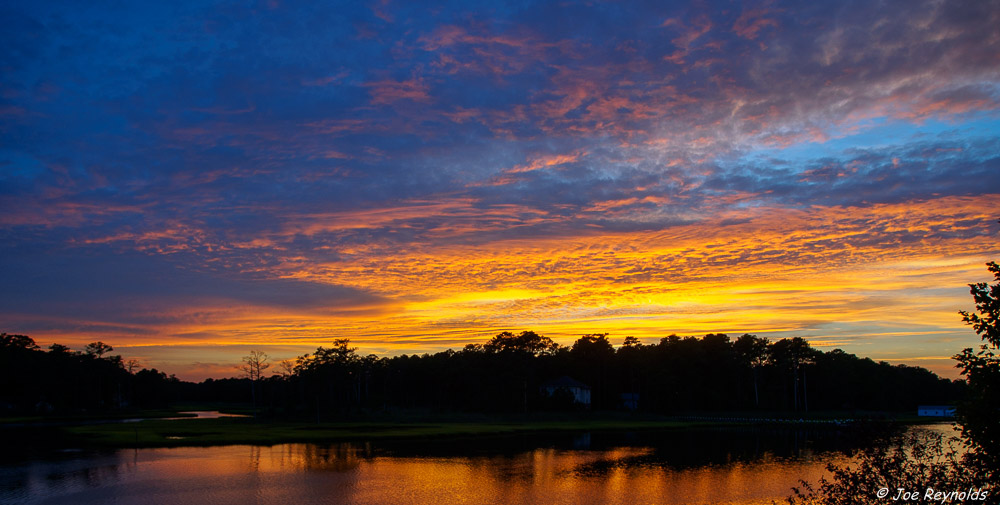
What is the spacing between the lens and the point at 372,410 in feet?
332

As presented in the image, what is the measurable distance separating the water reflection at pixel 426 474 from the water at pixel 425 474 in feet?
0.24

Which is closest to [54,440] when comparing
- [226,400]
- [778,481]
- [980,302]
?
[778,481]

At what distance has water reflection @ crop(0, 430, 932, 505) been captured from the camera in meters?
32.2

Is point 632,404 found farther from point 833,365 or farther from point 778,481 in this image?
point 778,481

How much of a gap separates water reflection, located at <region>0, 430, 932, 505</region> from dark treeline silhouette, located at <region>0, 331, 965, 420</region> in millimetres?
49403

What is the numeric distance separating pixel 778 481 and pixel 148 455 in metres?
46.0

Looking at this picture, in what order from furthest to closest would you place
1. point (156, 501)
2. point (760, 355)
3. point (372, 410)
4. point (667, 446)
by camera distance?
point (760, 355)
point (372, 410)
point (667, 446)
point (156, 501)

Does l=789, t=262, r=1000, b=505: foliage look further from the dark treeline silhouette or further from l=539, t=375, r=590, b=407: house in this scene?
l=539, t=375, r=590, b=407: house

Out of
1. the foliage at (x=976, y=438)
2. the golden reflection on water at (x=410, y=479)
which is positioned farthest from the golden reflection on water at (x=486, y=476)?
the foliage at (x=976, y=438)

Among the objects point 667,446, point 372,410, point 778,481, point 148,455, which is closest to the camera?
point 778,481

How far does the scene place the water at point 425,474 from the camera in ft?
105

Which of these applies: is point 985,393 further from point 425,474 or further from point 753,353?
point 753,353

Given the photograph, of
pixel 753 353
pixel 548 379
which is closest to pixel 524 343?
pixel 548 379

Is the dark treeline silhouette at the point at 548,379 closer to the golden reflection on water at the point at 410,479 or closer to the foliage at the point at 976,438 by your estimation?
the golden reflection on water at the point at 410,479
